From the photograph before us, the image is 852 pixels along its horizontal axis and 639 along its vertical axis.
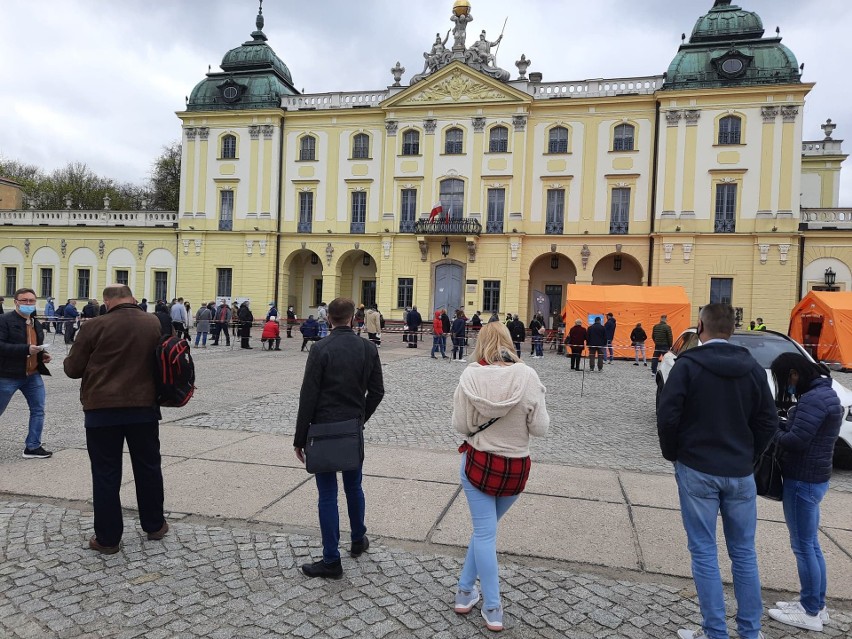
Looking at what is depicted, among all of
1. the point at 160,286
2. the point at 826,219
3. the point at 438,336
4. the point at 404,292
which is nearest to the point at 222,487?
the point at 438,336

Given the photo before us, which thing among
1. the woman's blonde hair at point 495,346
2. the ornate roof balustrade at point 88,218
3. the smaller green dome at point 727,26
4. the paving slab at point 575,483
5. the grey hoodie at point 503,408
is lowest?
the paving slab at point 575,483

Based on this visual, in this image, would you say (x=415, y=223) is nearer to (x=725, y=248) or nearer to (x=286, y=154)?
(x=286, y=154)

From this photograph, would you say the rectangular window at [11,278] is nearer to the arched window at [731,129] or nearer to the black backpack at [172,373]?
the arched window at [731,129]

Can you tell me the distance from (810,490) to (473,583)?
2.06m

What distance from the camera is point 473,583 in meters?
3.64

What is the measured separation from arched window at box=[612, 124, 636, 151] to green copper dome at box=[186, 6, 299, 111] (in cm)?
2010

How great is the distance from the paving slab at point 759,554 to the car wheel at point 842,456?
8.92ft

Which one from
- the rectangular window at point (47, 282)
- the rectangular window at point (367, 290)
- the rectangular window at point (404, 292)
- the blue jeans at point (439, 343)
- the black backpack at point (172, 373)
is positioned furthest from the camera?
the rectangular window at point (47, 282)

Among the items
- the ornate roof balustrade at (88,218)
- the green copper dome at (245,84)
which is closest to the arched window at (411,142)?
the green copper dome at (245,84)

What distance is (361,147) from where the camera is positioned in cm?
3628

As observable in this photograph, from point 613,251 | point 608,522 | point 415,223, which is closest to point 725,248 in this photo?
point 613,251

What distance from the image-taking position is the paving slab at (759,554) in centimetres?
423

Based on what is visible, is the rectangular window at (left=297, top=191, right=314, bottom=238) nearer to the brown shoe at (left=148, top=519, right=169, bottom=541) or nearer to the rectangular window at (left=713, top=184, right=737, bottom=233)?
the rectangular window at (left=713, top=184, right=737, bottom=233)

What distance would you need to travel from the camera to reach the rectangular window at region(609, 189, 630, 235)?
108 feet
